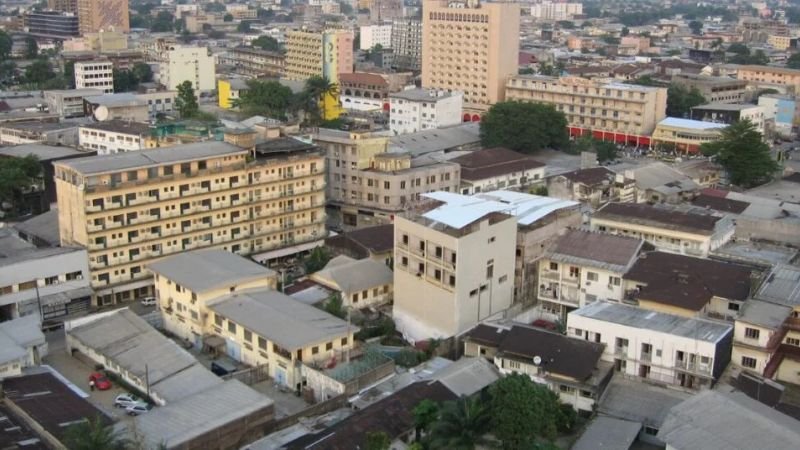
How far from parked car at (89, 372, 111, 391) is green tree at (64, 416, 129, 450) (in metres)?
3.83

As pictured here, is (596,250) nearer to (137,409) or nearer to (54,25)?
(137,409)

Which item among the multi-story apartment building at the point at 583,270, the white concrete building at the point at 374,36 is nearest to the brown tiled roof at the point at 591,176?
the multi-story apartment building at the point at 583,270

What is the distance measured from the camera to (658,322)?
20062mm

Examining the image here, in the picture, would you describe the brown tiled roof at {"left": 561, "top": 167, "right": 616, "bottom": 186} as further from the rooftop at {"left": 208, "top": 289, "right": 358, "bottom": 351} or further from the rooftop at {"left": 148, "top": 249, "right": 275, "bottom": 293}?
the rooftop at {"left": 208, "top": 289, "right": 358, "bottom": 351}

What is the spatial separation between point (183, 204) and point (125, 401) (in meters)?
8.81

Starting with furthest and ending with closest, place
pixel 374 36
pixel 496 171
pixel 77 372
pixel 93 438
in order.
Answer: pixel 374 36 → pixel 496 171 → pixel 77 372 → pixel 93 438

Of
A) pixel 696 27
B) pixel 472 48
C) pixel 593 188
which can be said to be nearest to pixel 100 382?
pixel 593 188

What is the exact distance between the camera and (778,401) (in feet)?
59.7

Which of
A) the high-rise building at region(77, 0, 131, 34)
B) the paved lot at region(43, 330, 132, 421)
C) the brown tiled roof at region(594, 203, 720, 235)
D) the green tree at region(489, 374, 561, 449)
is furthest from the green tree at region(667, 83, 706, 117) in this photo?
the high-rise building at region(77, 0, 131, 34)

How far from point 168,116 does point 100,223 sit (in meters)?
28.5

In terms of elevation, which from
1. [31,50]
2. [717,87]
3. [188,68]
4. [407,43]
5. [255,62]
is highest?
[407,43]

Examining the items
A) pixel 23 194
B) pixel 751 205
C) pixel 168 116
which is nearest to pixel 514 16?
pixel 168 116

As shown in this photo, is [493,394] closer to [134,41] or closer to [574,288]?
[574,288]

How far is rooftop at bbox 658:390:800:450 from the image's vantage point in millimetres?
15031
